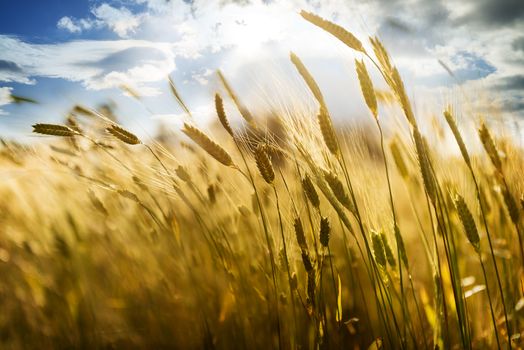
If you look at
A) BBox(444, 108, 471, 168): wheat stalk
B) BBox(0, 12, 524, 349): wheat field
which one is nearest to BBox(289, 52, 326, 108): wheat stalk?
BBox(0, 12, 524, 349): wheat field

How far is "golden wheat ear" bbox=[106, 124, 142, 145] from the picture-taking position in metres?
1.06

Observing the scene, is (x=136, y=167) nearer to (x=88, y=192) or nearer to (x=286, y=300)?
(x=88, y=192)

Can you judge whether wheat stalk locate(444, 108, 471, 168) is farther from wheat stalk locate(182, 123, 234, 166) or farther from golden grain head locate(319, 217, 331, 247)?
wheat stalk locate(182, 123, 234, 166)

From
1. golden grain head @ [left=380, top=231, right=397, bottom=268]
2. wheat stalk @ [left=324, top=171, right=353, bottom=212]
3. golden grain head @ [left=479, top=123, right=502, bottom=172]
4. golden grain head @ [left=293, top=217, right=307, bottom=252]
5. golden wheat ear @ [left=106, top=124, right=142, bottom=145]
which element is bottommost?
golden grain head @ [left=380, top=231, right=397, bottom=268]

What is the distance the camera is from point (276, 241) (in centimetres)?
108

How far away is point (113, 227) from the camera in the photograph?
4.91 ft

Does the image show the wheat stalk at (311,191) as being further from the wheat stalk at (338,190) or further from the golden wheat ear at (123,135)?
the golden wheat ear at (123,135)

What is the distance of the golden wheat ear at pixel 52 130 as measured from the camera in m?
1.05

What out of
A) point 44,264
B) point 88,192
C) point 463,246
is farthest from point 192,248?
point 463,246

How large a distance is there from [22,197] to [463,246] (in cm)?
168

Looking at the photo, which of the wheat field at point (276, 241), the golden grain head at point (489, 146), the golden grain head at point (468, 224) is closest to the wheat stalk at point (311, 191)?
the wheat field at point (276, 241)

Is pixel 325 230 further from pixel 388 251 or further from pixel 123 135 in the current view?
pixel 123 135

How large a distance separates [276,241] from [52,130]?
24.9 inches

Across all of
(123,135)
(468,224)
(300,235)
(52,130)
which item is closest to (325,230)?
(300,235)
